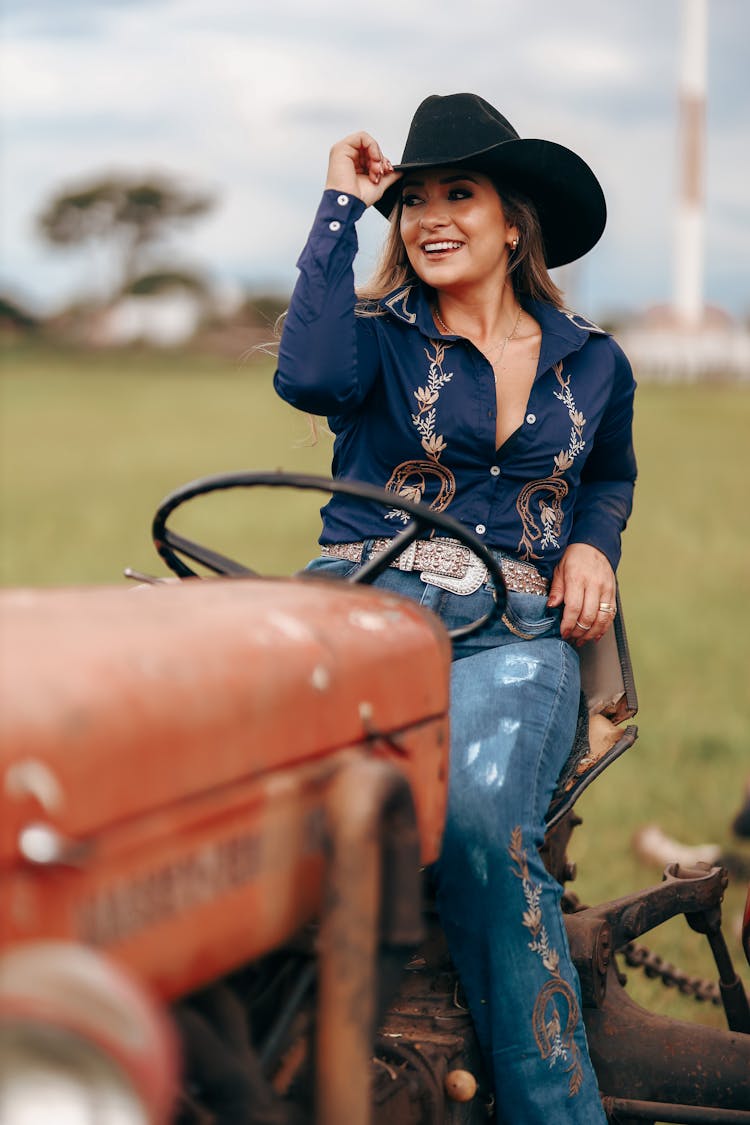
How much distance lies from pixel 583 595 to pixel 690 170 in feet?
243

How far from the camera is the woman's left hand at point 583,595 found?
296 centimetres

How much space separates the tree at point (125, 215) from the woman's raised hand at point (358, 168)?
7476 centimetres

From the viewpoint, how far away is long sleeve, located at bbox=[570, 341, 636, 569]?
316cm

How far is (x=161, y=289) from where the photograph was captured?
75750 mm

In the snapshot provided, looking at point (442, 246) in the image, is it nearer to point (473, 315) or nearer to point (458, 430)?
point (473, 315)

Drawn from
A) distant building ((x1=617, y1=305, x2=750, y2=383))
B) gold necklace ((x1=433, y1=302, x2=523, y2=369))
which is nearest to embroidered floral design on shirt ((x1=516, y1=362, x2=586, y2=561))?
gold necklace ((x1=433, y1=302, x2=523, y2=369))

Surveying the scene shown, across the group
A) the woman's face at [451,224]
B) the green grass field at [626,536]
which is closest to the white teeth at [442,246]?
the woman's face at [451,224]

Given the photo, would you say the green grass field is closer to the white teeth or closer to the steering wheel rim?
the white teeth

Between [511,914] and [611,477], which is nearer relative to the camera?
[511,914]

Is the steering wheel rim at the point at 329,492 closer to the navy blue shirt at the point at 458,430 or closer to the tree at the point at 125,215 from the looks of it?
the navy blue shirt at the point at 458,430

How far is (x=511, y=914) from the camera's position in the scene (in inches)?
101

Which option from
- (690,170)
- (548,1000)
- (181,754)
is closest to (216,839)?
(181,754)

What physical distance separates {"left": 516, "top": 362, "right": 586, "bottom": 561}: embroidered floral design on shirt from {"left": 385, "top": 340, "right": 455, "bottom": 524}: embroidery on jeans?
0.51 ft

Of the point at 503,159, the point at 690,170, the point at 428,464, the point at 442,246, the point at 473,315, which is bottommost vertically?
the point at 690,170
